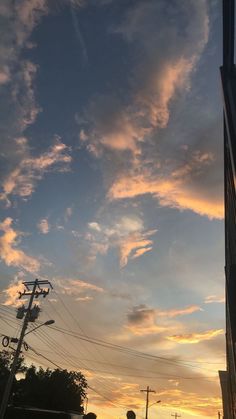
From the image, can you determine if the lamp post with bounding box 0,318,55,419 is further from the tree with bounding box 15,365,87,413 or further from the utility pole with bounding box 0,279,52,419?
the tree with bounding box 15,365,87,413

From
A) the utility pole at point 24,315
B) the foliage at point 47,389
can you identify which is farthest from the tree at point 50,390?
the utility pole at point 24,315

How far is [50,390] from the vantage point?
53.7 m

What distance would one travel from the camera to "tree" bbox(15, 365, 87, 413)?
169ft

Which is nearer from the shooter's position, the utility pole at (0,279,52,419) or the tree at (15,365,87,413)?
the utility pole at (0,279,52,419)

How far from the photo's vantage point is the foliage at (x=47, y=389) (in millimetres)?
51031

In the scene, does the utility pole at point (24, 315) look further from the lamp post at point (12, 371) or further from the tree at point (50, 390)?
the tree at point (50, 390)

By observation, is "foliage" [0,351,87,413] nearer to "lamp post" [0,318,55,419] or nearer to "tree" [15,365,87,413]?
"tree" [15,365,87,413]

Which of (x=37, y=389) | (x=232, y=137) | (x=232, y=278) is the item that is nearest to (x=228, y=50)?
(x=232, y=137)

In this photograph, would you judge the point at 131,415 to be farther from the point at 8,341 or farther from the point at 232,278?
the point at 8,341

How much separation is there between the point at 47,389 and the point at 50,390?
0.57 m

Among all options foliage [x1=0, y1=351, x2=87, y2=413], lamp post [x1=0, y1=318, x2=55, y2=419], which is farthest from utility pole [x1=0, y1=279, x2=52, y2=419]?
foliage [x1=0, y1=351, x2=87, y2=413]

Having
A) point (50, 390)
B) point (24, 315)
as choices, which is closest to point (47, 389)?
point (50, 390)

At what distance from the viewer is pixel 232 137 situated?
9.62 meters

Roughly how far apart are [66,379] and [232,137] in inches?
2322
